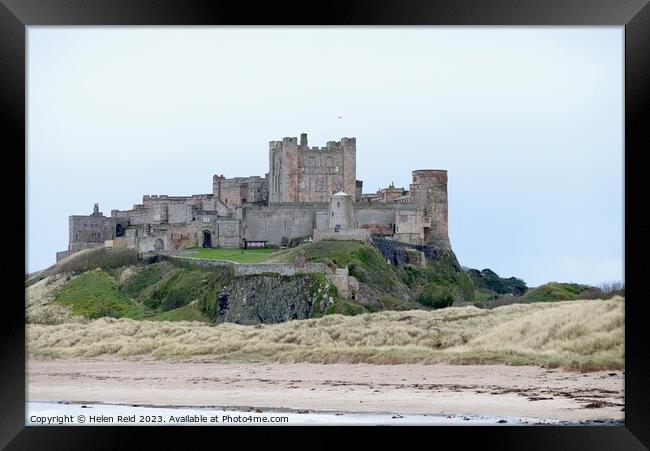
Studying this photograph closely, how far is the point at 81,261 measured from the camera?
2484 centimetres

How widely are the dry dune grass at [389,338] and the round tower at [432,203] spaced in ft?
36.9

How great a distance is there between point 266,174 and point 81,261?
8.57 metres

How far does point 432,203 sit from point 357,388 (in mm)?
19115

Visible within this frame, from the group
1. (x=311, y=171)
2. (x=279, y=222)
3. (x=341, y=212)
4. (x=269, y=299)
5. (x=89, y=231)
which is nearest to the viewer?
(x=269, y=299)

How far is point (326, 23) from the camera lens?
7363mm

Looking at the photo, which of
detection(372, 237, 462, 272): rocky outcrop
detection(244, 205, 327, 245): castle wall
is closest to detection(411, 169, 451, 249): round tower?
detection(372, 237, 462, 272): rocky outcrop

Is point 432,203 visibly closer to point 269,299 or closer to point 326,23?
point 269,299

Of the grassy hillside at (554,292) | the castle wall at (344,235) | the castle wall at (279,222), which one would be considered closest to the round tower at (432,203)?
the castle wall at (279,222)

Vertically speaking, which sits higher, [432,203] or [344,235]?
[432,203]

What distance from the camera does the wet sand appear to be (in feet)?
31.6

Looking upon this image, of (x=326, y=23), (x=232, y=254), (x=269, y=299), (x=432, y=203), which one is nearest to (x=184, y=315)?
(x=269, y=299)

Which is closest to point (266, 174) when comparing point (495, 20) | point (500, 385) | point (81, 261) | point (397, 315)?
point (81, 261)

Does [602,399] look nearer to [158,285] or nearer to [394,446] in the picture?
[394,446]

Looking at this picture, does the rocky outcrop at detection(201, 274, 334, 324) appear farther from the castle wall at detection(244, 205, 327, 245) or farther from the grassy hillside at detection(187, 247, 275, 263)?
the castle wall at detection(244, 205, 327, 245)
